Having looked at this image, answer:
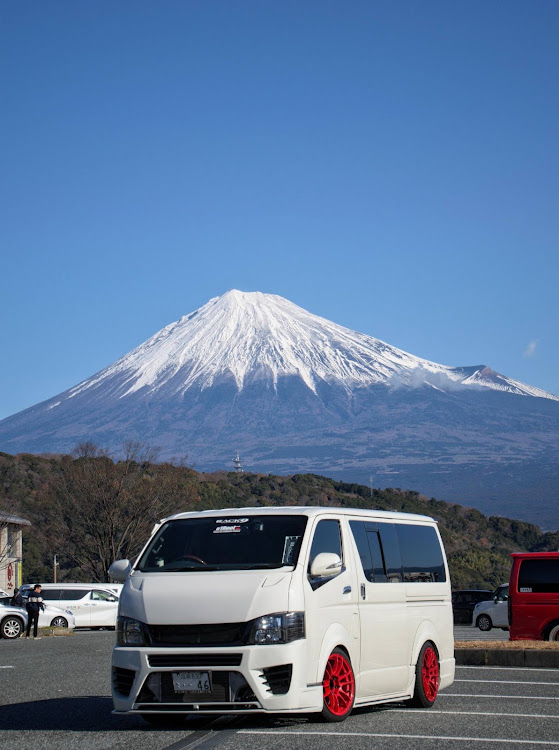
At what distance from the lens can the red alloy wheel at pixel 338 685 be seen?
9992 millimetres

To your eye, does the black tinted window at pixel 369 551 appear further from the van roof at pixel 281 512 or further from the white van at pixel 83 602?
the white van at pixel 83 602

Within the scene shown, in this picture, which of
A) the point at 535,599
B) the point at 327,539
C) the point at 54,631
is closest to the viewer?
the point at 327,539

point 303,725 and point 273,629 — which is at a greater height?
point 273,629

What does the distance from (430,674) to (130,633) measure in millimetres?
3609

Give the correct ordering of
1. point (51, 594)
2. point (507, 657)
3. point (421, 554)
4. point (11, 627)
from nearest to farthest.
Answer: point (421, 554), point (507, 657), point (11, 627), point (51, 594)

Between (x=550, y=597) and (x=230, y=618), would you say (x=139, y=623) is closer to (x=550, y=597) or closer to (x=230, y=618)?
(x=230, y=618)

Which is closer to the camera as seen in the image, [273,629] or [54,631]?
[273,629]

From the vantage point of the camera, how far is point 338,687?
10.2 meters

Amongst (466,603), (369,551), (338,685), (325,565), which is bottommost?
(466,603)

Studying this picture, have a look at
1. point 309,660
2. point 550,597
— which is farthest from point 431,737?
point 550,597

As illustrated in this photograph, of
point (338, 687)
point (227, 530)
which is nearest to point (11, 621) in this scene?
point (227, 530)

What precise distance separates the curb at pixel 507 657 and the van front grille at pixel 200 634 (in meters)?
8.64

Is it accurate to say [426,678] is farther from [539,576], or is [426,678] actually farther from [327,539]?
[539,576]

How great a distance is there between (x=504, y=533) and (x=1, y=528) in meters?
51.4
